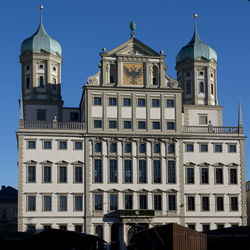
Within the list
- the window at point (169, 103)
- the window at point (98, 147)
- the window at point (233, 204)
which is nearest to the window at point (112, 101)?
the window at point (98, 147)

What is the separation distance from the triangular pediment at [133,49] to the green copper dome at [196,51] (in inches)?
412

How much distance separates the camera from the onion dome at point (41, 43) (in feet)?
324

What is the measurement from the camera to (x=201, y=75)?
334ft

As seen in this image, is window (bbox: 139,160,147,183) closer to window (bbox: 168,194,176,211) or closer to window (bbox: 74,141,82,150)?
window (bbox: 168,194,176,211)

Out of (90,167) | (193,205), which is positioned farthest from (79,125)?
(193,205)

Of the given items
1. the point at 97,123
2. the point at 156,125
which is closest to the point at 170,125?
the point at 156,125

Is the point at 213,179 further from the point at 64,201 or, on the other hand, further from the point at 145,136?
the point at 64,201

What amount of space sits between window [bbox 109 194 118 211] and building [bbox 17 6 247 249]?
0.14 m

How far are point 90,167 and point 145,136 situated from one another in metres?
8.84

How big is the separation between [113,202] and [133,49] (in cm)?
2193

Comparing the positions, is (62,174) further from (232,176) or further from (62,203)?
(232,176)

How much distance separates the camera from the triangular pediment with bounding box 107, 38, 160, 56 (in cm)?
9281

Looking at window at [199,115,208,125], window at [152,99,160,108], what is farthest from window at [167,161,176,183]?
window at [199,115,208,125]

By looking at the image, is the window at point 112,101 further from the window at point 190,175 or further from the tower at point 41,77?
the window at point 190,175
